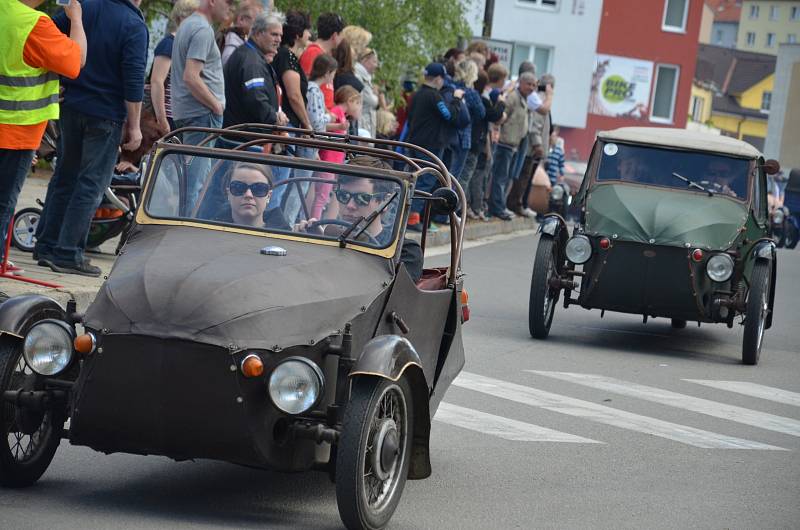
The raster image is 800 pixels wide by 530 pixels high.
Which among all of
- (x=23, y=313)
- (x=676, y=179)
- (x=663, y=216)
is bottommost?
(x=23, y=313)

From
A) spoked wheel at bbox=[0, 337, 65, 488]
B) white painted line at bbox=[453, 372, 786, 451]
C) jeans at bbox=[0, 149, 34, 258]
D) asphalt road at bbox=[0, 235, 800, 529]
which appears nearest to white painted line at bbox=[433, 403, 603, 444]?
asphalt road at bbox=[0, 235, 800, 529]

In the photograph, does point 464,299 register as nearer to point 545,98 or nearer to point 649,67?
point 545,98

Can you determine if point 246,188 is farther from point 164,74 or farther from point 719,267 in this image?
point 719,267

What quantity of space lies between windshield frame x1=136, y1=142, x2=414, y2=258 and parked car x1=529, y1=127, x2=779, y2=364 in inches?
207

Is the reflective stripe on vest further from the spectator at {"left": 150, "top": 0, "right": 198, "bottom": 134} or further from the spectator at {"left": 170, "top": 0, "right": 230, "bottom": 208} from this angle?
the spectator at {"left": 150, "top": 0, "right": 198, "bottom": 134}

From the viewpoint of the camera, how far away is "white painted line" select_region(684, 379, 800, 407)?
10273 millimetres

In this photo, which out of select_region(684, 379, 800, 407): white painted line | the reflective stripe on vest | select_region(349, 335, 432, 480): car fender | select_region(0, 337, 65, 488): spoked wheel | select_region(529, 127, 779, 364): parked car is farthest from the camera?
select_region(529, 127, 779, 364): parked car

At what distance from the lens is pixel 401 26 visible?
2405 cm

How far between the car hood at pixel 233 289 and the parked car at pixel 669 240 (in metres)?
5.66

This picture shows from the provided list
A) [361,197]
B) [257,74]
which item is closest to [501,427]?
[361,197]

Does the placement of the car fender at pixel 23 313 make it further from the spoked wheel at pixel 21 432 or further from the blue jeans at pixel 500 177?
the blue jeans at pixel 500 177

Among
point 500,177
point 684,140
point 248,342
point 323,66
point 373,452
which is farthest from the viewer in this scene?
point 500,177

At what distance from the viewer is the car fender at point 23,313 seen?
228 inches

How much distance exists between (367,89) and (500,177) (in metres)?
6.28
